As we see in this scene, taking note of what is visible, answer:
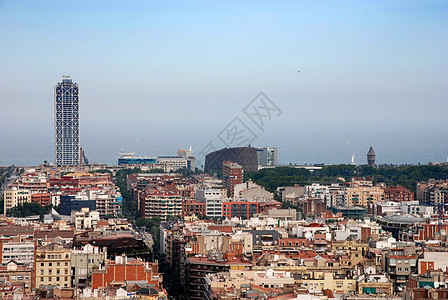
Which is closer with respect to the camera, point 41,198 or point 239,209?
point 239,209

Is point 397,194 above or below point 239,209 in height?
above

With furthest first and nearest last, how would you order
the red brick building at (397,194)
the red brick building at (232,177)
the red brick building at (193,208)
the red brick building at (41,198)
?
the red brick building at (232,177) < the red brick building at (397,194) < the red brick building at (41,198) < the red brick building at (193,208)

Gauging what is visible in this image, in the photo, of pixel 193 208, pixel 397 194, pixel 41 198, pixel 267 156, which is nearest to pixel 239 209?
pixel 193 208

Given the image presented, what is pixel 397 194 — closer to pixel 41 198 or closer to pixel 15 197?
pixel 41 198

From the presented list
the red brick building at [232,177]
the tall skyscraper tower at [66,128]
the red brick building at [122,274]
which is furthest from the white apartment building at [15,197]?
the tall skyscraper tower at [66,128]

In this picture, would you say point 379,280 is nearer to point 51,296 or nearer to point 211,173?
point 51,296

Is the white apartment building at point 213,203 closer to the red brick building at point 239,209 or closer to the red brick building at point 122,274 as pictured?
the red brick building at point 239,209
